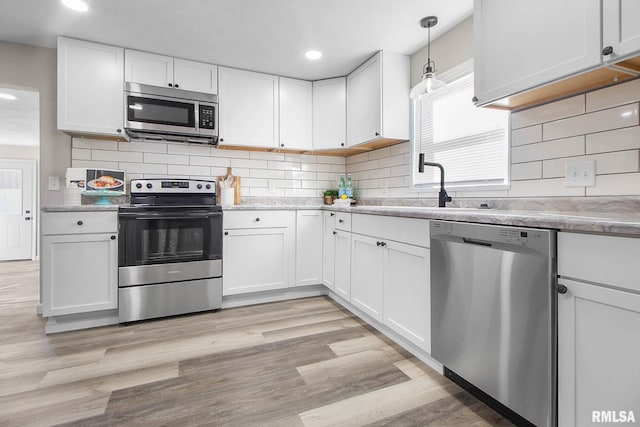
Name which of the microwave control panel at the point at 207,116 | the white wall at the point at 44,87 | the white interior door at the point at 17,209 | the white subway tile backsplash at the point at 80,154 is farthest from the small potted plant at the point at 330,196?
the white interior door at the point at 17,209

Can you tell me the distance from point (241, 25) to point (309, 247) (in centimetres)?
193

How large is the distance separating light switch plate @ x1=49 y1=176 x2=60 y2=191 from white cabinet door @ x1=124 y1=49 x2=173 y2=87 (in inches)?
40.2

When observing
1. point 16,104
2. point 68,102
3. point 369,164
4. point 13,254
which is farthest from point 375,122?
point 13,254

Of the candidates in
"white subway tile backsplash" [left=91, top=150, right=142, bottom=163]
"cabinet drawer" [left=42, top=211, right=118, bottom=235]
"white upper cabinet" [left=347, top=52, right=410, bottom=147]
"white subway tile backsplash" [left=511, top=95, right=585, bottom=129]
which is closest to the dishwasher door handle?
"white subway tile backsplash" [left=511, top=95, right=585, bottom=129]

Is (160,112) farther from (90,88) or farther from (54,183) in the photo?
(54,183)

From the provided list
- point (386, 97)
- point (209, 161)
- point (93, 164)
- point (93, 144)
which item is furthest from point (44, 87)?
point (386, 97)

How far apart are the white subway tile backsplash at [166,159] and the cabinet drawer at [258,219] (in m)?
0.82

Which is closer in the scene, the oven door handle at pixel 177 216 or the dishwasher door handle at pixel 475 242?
the dishwasher door handle at pixel 475 242

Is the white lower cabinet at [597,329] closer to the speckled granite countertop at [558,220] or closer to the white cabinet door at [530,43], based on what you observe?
the speckled granite countertop at [558,220]

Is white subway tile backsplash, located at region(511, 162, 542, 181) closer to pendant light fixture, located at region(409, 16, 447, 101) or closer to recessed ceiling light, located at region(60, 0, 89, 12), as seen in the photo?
pendant light fixture, located at region(409, 16, 447, 101)

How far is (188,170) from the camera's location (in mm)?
3076

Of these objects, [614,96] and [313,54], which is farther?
[313,54]

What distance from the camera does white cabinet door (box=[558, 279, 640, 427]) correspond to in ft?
2.92

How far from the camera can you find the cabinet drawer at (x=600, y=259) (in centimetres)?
88
